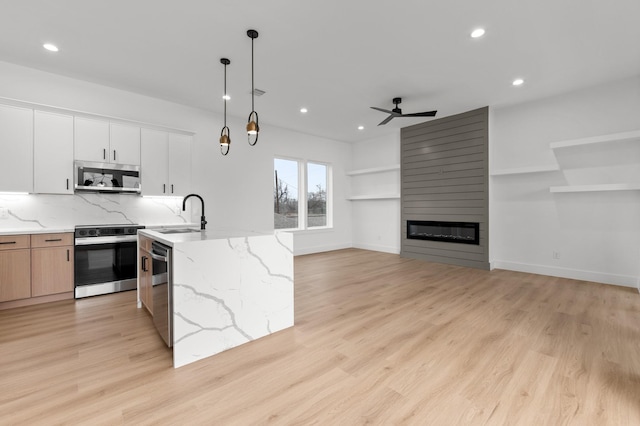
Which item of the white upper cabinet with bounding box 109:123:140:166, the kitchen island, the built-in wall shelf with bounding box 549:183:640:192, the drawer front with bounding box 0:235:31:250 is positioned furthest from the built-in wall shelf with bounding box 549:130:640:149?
the drawer front with bounding box 0:235:31:250

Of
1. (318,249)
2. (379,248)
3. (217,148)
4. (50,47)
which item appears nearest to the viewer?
(50,47)

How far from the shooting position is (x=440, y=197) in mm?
5902

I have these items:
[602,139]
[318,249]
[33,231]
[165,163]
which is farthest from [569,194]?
[33,231]

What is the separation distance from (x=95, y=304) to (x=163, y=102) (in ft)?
10.8

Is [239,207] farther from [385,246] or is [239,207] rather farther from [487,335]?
[487,335]

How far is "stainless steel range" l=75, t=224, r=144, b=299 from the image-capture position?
145 inches

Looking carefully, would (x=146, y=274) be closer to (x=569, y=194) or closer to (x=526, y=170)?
(x=526, y=170)

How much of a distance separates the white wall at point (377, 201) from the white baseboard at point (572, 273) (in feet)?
7.89

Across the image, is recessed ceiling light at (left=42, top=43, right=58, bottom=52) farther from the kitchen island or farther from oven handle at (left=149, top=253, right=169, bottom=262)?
oven handle at (left=149, top=253, right=169, bottom=262)

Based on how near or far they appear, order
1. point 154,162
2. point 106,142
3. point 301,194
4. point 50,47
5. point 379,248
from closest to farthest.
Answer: point 50,47 < point 106,142 < point 154,162 < point 301,194 < point 379,248

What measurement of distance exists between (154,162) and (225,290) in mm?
3241

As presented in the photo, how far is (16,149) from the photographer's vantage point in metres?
3.50

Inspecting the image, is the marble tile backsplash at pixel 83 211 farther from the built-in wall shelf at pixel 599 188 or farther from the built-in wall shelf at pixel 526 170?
the built-in wall shelf at pixel 599 188

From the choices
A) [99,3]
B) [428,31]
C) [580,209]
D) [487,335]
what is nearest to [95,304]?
[99,3]
